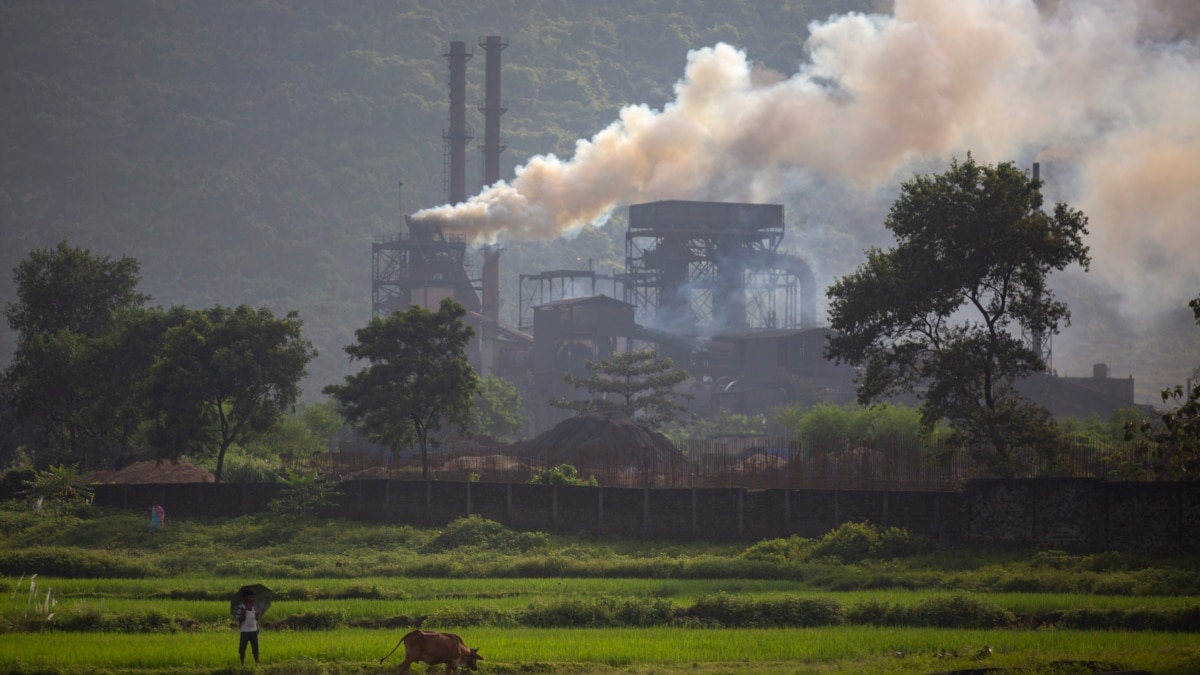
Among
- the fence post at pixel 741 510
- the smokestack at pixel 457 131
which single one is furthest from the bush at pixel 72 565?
the smokestack at pixel 457 131

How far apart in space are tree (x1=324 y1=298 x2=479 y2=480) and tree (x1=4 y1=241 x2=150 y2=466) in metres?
15.0

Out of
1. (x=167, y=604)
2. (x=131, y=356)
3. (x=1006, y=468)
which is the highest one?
(x=131, y=356)

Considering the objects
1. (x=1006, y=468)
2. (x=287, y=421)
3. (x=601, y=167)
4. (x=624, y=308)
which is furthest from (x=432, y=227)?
(x=1006, y=468)

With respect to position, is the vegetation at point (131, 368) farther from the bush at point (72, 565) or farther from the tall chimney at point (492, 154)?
the tall chimney at point (492, 154)

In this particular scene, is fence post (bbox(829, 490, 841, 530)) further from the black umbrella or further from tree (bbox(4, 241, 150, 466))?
tree (bbox(4, 241, 150, 466))

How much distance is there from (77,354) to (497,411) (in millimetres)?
53161

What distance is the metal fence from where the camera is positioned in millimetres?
52156

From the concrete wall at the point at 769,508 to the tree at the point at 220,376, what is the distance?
5.76m

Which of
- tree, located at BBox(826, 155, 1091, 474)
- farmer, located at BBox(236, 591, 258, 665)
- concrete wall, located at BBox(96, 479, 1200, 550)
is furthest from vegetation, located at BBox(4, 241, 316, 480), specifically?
farmer, located at BBox(236, 591, 258, 665)

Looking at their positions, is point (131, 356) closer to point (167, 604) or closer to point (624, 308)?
point (167, 604)

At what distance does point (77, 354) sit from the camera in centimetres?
7950

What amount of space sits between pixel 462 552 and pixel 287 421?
50.4 metres

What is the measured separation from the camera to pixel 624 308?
14150 cm

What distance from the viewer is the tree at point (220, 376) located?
70.0 metres
